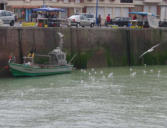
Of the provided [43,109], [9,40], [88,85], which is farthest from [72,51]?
[43,109]

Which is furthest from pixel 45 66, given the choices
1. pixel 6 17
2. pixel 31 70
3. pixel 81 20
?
pixel 81 20

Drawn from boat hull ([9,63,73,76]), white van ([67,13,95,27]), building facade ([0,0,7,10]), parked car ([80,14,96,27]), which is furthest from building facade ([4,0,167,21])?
boat hull ([9,63,73,76])

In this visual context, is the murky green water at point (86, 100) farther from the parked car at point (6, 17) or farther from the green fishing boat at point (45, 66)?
the parked car at point (6, 17)

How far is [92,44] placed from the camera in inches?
1826

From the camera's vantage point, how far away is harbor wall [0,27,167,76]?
4172cm

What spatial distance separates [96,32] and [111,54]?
2.00m

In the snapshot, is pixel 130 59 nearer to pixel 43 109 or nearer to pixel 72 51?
pixel 72 51

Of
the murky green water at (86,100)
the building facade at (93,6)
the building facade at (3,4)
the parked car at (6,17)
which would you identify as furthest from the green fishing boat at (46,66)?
the building facade at (3,4)

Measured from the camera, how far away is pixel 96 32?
46.9 metres

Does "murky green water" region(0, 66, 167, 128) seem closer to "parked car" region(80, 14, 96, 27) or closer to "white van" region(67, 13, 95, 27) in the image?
"white van" region(67, 13, 95, 27)

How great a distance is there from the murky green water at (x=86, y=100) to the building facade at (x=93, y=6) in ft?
87.0

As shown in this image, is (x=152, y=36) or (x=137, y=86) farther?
(x=152, y=36)

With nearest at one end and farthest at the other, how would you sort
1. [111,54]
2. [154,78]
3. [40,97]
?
1. [40,97]
2. [154,78]
3. [111,54]

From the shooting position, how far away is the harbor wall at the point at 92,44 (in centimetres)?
4172
